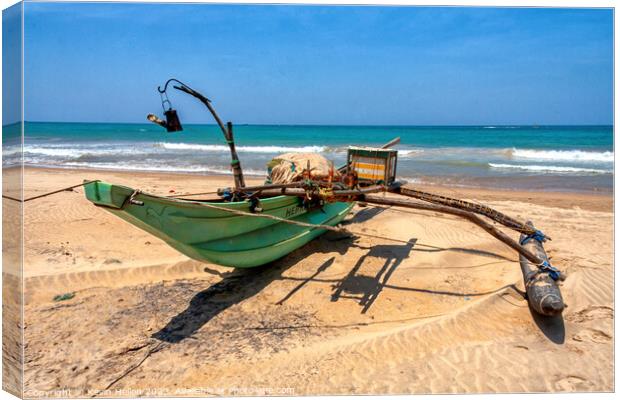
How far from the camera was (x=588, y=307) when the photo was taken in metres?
5.68

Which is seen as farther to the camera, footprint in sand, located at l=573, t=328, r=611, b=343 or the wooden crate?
the wooden crate

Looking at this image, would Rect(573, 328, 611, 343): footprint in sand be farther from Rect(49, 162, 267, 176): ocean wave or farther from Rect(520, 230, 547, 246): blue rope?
Rect(49, 162, 267, 176): ocean wave

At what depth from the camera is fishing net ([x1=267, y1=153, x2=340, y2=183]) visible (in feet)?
24.7

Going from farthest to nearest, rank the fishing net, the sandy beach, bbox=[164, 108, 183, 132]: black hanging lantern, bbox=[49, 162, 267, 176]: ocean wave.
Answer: bbox=[49, 162, 267, 176]: ocean wave < the fishing net < bbox=[164, 108, 183, 132]: black hanging lantern < the sandy beach

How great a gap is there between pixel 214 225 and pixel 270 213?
1.15 meters

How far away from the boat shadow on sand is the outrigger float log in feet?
→ 0.96

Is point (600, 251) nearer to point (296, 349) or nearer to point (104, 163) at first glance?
point (296, 349)

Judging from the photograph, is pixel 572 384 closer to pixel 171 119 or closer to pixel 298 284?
pixel 298 284

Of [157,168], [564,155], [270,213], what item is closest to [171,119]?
[270,213]

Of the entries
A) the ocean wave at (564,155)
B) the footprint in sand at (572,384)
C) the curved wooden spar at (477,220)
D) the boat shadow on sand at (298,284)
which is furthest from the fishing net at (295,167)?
the ocean wave at (564,155)

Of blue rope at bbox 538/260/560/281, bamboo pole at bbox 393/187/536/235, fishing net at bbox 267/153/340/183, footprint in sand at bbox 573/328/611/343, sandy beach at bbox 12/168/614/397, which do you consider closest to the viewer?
sandy beach at bbox 12/168/614/397

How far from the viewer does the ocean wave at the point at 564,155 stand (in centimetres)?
2256

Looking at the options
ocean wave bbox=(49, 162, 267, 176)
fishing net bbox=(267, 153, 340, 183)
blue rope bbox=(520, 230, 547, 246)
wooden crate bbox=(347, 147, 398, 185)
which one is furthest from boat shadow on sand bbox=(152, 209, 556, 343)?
ocean wave bbox=(49, 162, 267, 176)

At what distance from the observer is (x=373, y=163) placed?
6.31 meters
